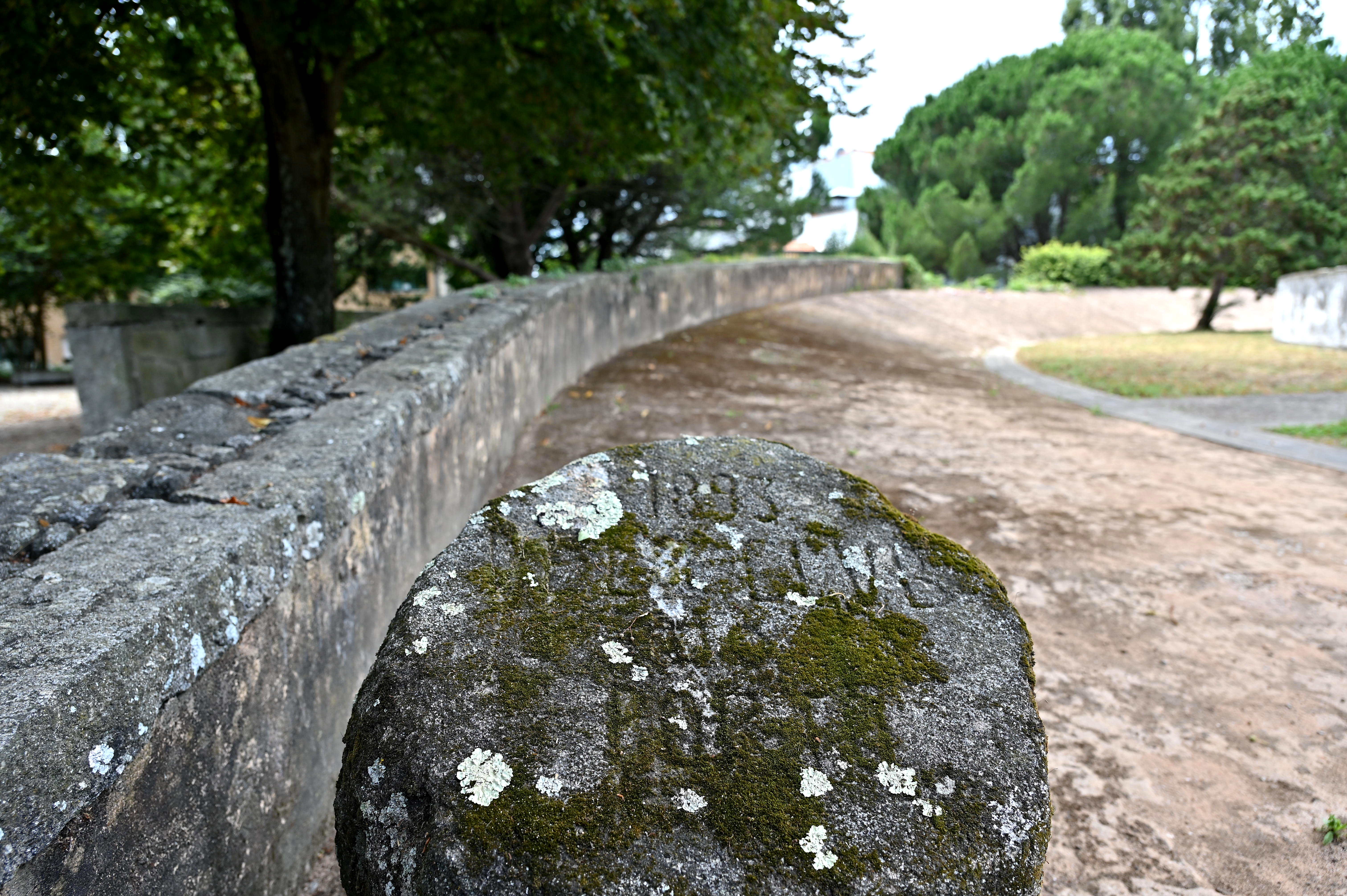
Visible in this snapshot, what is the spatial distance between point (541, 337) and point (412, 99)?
4.53m

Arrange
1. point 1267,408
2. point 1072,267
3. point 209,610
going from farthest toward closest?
1. point 1072,267
2. point 1267,408
3. point 209,610

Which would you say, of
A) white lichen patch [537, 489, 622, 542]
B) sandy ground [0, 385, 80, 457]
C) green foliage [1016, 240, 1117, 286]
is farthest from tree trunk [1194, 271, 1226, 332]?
sandy ground [0, 385, 80, 457]

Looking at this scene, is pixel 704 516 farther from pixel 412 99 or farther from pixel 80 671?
pixel 412 99

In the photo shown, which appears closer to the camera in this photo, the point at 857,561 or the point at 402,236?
the point at 857,561

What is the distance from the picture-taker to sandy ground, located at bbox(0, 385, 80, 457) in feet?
33.1

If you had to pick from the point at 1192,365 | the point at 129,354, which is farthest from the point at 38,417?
the point at 1192,365

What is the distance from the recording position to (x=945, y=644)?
66.5 inches

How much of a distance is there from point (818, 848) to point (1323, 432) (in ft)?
27.3

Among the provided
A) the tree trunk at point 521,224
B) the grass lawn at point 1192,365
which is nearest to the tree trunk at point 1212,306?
the grass lawn at point 1192,365

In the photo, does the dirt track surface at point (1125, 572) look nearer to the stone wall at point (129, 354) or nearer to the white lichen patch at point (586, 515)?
the white lichen patch at point (586, 515)

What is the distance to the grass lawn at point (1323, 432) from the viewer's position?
707 centimetres

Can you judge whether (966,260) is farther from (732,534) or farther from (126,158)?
(732,534)

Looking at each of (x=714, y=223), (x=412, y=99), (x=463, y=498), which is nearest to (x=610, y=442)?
(x=463, y=498)

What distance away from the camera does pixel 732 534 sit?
1.93 meters
